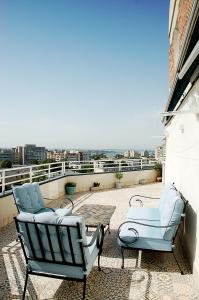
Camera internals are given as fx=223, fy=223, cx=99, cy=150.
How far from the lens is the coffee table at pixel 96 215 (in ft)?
12.7

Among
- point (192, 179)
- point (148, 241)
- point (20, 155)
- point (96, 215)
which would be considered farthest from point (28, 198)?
point (20, 155)

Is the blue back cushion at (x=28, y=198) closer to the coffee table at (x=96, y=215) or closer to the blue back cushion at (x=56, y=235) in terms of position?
the coffee table at (x=96, y=215)

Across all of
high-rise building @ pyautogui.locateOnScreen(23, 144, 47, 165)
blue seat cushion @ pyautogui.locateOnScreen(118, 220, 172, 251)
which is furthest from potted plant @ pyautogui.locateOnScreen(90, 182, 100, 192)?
high-rise building @ pyautogui.locateOnScreen(23, 144, 47, 165)

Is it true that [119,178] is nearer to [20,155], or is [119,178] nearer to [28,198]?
[28,198]

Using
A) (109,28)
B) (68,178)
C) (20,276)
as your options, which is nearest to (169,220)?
(20,276)

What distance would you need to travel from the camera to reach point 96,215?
430 cm

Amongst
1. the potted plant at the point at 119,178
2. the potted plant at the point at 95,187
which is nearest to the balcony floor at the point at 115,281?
the potted plant at the point at 95,187

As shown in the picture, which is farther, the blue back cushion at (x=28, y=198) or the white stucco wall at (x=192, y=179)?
the blue back cushion at (x=28, y=198)

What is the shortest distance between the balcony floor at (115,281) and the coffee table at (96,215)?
487 mm

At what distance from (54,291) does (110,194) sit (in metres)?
6.25

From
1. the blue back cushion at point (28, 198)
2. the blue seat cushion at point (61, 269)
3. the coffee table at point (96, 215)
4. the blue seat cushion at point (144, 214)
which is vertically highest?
the blue back cushion at point (28, 198)

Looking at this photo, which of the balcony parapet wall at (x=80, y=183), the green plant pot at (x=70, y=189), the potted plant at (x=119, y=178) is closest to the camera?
the balcony parapet wall at (x=80, y=183)

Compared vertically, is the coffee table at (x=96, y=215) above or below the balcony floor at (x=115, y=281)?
above

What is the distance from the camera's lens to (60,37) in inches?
259
